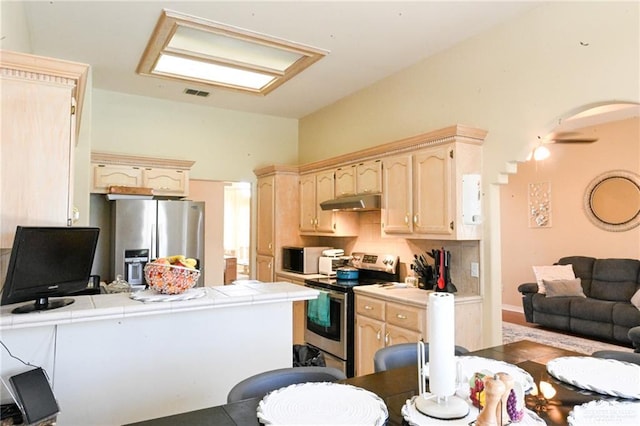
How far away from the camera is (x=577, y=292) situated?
→ 18.1ft

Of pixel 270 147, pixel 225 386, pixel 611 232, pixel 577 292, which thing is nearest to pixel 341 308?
pixel 225 386

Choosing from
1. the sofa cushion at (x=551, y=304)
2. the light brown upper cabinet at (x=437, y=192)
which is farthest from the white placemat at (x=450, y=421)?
the sofa cushion at (x=551, y=304)

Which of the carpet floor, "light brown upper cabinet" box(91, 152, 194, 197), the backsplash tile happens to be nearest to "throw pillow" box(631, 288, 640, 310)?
the carpet floor

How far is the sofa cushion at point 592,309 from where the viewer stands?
4.95 metres

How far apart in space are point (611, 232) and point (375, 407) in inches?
235

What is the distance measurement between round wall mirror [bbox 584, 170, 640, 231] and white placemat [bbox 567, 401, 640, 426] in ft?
17.6

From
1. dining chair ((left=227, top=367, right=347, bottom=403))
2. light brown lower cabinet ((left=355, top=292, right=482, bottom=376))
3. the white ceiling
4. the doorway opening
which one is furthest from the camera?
the doorway opening

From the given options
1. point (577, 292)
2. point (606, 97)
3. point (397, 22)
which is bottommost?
point (577, 292)

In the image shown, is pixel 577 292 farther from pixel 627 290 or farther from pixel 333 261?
pixel 333 261

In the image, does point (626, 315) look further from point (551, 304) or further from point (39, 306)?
point (39, 306)

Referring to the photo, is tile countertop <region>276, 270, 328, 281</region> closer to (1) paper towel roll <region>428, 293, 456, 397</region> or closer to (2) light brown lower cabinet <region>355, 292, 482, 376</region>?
(2) light brown lower cabinet <region>355, 292, 482, 376</region>

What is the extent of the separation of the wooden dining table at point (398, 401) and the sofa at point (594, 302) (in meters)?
4.02

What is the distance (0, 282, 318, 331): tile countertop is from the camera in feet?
5.20

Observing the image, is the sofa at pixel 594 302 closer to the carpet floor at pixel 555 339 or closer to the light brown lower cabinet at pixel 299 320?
the carpet floor at pixel 555 339
